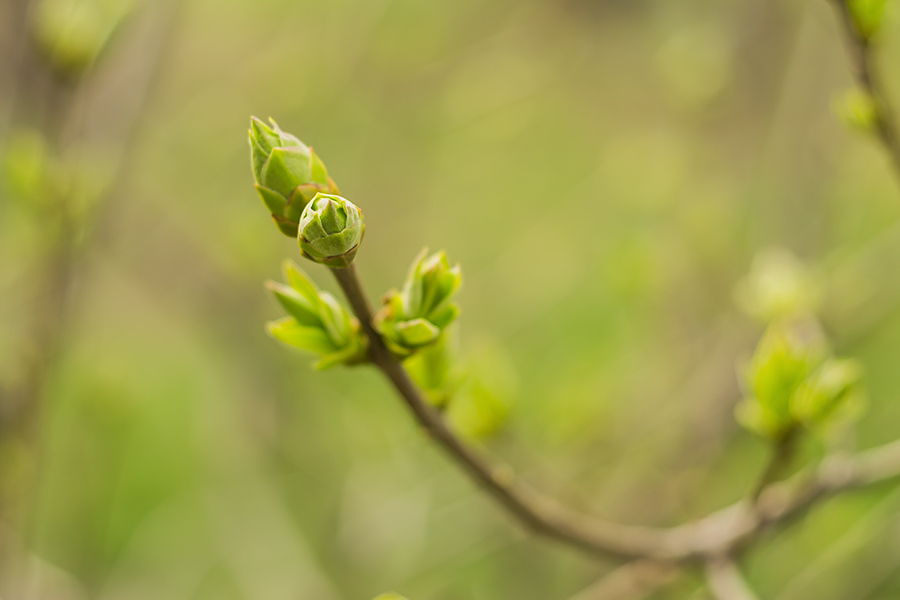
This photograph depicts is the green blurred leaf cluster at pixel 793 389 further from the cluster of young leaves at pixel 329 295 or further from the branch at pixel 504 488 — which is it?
the cluster of young leaves at pixel 329 295

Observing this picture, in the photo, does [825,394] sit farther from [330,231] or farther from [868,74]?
[330,231]

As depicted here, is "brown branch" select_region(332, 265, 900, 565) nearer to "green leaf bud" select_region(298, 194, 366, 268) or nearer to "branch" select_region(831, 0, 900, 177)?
"green leaf bud" select_region(298, 194, 366, 268)

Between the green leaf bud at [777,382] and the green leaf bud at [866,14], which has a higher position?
the green leaf bud at [866,14]

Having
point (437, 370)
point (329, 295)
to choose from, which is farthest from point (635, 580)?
point (329, 295)

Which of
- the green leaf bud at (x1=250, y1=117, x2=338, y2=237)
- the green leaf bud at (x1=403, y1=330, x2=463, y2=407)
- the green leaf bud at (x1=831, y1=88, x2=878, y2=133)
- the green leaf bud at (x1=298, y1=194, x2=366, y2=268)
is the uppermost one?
the green leaf bud at (x1=250, y1=117, x2=338, y2=237)

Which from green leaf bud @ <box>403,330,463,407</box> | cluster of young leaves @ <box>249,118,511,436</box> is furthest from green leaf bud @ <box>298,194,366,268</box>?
green leaf bud @ <box>403,330,463,407</box>

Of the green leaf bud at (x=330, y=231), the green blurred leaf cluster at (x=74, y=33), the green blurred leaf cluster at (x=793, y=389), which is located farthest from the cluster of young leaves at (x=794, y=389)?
the green blurred leaf cluster at (x=74, y=33)
